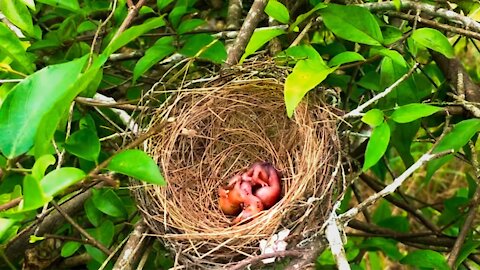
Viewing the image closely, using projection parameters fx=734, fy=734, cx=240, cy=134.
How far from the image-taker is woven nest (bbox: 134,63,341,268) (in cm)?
124

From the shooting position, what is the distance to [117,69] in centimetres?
157

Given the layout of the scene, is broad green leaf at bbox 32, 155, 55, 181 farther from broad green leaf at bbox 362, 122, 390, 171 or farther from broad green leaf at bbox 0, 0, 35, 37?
broad green leaf at bbox 362, 122, 390, 171

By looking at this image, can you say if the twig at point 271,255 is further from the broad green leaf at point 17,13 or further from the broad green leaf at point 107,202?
the broad green leaf at point 17,13

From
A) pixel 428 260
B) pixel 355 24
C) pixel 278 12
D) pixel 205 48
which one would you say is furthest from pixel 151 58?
pixel 428 260

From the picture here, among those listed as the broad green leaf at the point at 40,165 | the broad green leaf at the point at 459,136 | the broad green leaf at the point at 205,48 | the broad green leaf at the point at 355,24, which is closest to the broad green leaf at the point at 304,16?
the broad green leaf at the point at 355,24

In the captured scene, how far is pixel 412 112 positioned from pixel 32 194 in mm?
598

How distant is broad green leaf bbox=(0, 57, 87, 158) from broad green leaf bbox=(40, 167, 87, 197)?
0.19 feet

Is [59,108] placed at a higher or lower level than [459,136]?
higher

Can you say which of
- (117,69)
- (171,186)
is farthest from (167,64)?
(171,186)

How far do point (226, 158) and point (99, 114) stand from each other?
358 mm

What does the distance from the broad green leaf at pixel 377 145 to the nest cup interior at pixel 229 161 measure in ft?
0.46

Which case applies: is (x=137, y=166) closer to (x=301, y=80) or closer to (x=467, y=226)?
(x=301, y=80)

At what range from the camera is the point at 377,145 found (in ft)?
3.60

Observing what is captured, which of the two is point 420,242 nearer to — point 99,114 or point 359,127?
point 359,127
